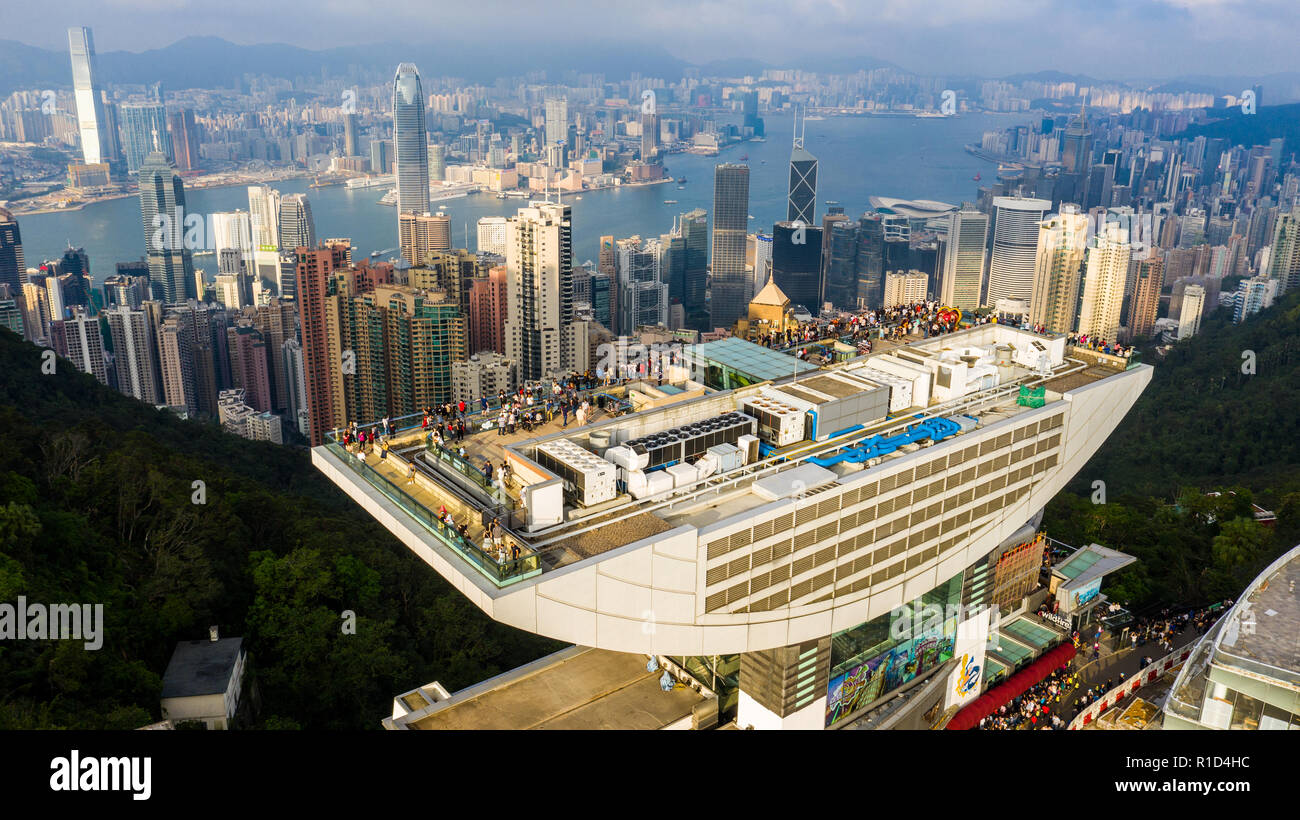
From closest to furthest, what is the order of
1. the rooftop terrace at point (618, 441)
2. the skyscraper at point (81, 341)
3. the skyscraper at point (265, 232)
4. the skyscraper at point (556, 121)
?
the rooftop terrace at point (618, 441)
the skyscraper at point (81, 341)
the skyscraper at point (265, 232)
the skyscraper at point (556, 121)

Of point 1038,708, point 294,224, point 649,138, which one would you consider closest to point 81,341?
point 294,224

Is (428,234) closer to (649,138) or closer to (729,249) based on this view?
(729,249)

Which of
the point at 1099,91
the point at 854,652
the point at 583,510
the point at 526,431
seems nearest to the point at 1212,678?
the point at 854,652

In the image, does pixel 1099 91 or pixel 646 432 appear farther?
pixel 1099 91

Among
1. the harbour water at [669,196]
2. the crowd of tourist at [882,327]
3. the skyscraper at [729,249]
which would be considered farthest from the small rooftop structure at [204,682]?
the harbour water at [669,196]

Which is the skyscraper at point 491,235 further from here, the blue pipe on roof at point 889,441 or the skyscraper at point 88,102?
the blue pipe on roof at point 889,441

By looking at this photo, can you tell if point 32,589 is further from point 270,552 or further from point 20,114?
point 20,114
